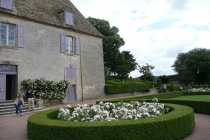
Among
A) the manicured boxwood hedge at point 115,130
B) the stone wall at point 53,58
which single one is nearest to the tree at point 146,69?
the stone wall at point 53,58

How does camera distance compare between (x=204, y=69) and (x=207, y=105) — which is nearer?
(x=207, y=105)

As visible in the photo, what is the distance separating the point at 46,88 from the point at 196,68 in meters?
41.1

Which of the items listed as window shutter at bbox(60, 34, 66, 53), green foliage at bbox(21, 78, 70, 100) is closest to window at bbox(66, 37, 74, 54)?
window shutter at bbox(60, 34, 66, 53)

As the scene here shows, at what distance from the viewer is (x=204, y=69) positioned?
44906 millimetres

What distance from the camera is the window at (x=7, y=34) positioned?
1363cm

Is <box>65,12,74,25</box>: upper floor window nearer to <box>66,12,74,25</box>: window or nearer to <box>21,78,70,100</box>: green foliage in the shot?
<box>66,12,74,25</box>: window

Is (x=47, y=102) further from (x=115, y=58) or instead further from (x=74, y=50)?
(x=115, y=58)

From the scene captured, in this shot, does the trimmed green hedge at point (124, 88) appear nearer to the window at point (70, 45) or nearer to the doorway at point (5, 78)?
the window at point (70, 45)

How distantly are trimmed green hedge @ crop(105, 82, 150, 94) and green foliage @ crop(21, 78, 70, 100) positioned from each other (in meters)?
6.11

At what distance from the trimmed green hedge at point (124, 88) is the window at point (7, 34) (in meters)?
10.9

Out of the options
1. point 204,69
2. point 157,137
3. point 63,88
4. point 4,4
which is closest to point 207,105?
point 157,137

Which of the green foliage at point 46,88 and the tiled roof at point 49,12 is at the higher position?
the tiled roof at point 49,12

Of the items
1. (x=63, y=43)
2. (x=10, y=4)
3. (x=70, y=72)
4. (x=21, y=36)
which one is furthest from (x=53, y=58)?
(x=10, y=4)

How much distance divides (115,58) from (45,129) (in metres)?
32.0
